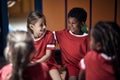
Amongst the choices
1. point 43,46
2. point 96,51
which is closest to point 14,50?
point 96,51

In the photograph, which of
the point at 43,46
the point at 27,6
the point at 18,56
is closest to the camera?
the point at 18,56

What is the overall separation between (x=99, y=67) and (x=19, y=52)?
47 centimetres

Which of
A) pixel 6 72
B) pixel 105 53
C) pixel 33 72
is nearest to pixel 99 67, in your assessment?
pixel 105 53

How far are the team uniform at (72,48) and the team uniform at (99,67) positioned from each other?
2.89ft

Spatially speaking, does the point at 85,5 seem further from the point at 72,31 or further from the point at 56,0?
the point at 72,31

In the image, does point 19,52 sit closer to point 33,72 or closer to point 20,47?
point 20,47

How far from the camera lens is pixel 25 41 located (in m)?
1.77

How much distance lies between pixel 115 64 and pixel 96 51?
0.13 meters

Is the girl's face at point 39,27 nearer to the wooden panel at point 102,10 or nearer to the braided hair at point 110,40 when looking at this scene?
the braided hair at point 110,40

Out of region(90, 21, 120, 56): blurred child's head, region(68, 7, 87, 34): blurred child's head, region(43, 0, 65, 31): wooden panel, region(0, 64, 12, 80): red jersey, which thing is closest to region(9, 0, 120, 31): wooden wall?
region(43, 0, 65, 31): wooden panel

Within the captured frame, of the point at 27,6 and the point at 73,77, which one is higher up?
the point at 27,6

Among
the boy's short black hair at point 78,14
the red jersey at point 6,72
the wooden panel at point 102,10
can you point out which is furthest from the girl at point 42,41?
the wooden panel at point 102,10

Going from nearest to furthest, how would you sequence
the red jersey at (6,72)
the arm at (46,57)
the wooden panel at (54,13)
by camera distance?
1. the red jersey at (6,72)
2. the arm at (46,57)
3. the wooden panel at (54,13)

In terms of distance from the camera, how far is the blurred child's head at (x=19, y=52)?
175 centimetres
